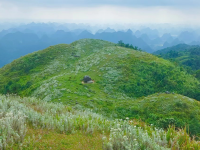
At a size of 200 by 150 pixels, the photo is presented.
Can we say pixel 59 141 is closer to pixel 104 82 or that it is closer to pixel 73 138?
pixel 73 138

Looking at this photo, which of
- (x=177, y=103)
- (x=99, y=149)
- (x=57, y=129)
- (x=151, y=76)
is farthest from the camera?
(x=151, y=76)

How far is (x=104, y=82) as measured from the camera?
38.3 m

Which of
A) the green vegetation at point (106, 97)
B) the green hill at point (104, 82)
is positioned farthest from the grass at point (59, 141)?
the green hill at point (104, 82)

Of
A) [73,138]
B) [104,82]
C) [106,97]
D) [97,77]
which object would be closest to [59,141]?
[73,138]

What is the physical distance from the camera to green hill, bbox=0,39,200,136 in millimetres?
27078

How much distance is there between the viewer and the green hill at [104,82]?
27078 mm

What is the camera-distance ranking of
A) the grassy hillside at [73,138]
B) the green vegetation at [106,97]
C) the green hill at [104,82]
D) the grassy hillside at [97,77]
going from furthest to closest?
the grassy hillside at [97,77], the green hill at [104,82], the green vegetation at [106,97], the grassy hillside at [73,138]

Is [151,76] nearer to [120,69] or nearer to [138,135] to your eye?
[120,69]

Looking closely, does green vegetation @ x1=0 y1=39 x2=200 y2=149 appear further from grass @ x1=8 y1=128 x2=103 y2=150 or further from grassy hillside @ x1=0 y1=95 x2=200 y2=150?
grass @ x1=8 y1=128 x2=103 y2=150

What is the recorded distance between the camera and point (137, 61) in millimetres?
49531

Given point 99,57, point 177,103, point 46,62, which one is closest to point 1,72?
point 46,62

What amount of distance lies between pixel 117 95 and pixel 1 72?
5294 cm

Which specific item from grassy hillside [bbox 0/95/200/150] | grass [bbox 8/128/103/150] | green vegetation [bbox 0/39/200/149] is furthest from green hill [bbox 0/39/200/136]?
grass [bbox 8/128/103/150]

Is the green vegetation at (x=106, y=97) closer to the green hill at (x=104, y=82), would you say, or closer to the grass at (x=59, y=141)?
the green hill at (x=104, y=82)
